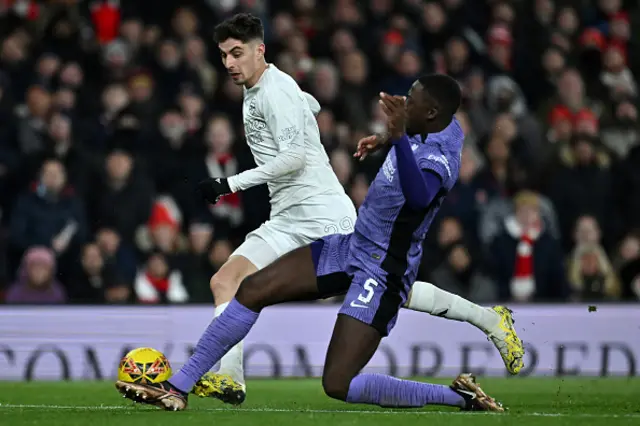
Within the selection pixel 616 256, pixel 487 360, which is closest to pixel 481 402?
pixel 487 360

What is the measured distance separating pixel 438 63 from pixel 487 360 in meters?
4.90

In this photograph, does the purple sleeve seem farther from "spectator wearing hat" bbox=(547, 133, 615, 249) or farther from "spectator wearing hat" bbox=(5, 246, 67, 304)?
"spectator wearing hat" bbox=(547, 133, 615, 249)

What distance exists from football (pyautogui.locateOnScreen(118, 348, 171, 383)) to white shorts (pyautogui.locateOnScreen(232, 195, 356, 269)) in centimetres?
112

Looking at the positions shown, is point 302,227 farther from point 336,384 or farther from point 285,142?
point 336,384

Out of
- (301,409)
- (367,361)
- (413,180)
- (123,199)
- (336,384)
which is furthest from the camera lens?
(123,199)

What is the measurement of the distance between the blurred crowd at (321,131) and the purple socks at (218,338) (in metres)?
5.58

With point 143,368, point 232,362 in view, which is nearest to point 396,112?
point 143,368

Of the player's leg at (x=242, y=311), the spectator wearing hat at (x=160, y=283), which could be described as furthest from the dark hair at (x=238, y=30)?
the spectator wearing hat at (x=160, y=283)

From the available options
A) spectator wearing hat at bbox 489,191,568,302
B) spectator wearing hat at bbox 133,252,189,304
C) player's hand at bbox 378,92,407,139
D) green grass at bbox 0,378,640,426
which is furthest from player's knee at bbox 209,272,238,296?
spectator wearing hat at bbox 489,191,568,302

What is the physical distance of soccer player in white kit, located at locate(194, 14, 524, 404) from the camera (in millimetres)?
8648

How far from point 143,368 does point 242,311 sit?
0.66 meters

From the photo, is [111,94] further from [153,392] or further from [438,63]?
[153,392]

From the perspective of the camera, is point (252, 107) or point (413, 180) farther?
point (252, 107)

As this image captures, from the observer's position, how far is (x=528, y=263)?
1420cm
